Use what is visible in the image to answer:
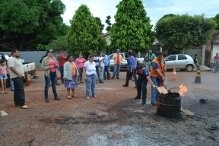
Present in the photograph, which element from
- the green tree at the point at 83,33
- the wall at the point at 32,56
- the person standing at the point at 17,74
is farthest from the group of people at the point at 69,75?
the wall at the point at 32,56

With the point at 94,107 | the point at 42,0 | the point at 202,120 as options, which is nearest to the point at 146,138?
the point at 202,120

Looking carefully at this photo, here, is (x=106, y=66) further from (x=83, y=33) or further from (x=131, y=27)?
(x=131, y=27)

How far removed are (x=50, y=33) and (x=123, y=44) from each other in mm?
10570

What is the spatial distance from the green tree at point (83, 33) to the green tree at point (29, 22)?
5470 millimetres

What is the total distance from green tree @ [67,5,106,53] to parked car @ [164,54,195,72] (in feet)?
26.6

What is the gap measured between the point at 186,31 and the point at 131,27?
199 inches

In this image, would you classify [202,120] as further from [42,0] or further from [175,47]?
[42,0]

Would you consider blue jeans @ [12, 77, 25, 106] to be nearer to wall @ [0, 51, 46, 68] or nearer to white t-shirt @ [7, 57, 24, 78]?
white t-shirt @ [7, 57, 24, 78]

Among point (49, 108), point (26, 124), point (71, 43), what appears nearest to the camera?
point (26, 124)

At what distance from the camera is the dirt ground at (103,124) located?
26.5 ft

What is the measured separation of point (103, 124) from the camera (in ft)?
31.4

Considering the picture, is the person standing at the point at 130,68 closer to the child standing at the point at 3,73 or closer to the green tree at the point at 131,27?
the child standing at the point at 3,73

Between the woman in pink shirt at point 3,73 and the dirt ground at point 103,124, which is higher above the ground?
the woman in pink shirt at point 3,73

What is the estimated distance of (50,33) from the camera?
43.3 metres
